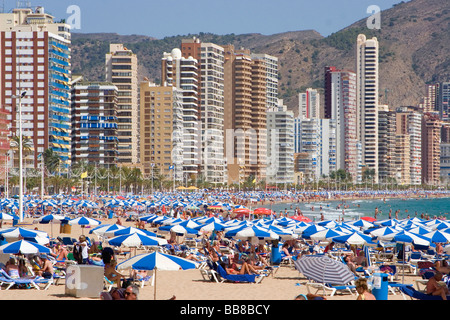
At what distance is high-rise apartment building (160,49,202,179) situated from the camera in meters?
163

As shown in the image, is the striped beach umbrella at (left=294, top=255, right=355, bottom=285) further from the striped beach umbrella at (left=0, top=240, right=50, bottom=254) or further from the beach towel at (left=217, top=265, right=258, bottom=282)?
the striped beach umbrella at (left=0, top=240, right=50, bottom=254)

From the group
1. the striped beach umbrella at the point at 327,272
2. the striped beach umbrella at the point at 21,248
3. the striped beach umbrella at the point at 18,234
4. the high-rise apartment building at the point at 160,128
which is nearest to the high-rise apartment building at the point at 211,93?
the high-rise apartment building at the point at 160,128

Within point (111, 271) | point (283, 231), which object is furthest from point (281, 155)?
point (111, 271)

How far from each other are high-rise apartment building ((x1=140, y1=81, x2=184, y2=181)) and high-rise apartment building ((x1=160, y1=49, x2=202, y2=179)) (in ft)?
9.77

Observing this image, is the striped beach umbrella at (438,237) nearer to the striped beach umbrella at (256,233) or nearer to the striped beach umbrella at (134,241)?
the striped beach umbrella at (256,233)

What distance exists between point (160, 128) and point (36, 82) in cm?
3566

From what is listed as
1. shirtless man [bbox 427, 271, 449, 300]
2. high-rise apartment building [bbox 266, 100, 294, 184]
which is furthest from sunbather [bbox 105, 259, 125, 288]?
high-rise apartment building [bbox 266, 100, 294, 184]

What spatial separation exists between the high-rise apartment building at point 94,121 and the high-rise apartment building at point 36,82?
366 inches

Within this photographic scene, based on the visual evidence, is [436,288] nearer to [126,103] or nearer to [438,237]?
[438,237]

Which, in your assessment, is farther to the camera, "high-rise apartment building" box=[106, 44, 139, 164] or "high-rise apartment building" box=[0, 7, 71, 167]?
"high-rise apartment building" box=[106, 44, 139, 164]

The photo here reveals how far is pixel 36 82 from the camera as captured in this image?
12800cm

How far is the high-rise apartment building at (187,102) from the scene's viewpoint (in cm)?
16312

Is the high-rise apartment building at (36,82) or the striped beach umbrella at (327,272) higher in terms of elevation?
the high-rise apartment building at (36,82)
